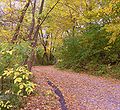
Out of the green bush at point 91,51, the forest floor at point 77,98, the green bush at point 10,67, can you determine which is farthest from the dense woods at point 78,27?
the green bush at point 10,67

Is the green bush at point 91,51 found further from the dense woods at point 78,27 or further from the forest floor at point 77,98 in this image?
the forest floor at point 77,98

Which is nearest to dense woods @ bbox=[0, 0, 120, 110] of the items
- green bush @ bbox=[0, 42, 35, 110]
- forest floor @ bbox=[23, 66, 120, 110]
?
forest floor @ bbox=[23, 66, 120, 110]

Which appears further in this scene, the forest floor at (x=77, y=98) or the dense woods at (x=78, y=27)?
the dense woods at (x=78, y=27)

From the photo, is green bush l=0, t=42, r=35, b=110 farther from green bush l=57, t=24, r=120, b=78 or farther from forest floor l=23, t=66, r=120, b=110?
green bush l=57, t=24, r=120, b=78

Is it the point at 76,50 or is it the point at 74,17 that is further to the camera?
the point at 74,17

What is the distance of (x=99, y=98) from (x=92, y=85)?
2427 millimetres

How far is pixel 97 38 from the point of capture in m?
15.3

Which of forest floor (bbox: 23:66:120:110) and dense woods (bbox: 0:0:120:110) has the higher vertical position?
dense woods (bbox: 0:0:120:110)

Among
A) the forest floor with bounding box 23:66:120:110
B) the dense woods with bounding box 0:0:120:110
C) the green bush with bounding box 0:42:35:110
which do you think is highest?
the dense woods with bounding box 0:0:120:110

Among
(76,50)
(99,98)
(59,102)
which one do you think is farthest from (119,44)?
(59,102)

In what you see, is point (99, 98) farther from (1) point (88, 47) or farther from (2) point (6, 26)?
(1) point (88, 47)

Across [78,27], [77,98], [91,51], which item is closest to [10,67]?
[77,98]

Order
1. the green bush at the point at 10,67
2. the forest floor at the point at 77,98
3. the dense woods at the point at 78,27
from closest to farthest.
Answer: the green bush at the point at 10,67, the forest floor at the point at 77,98, the dense woods at the point at 78,27

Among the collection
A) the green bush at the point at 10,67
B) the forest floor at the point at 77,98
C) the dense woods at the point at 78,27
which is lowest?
the forest floor at the point at 77,98
